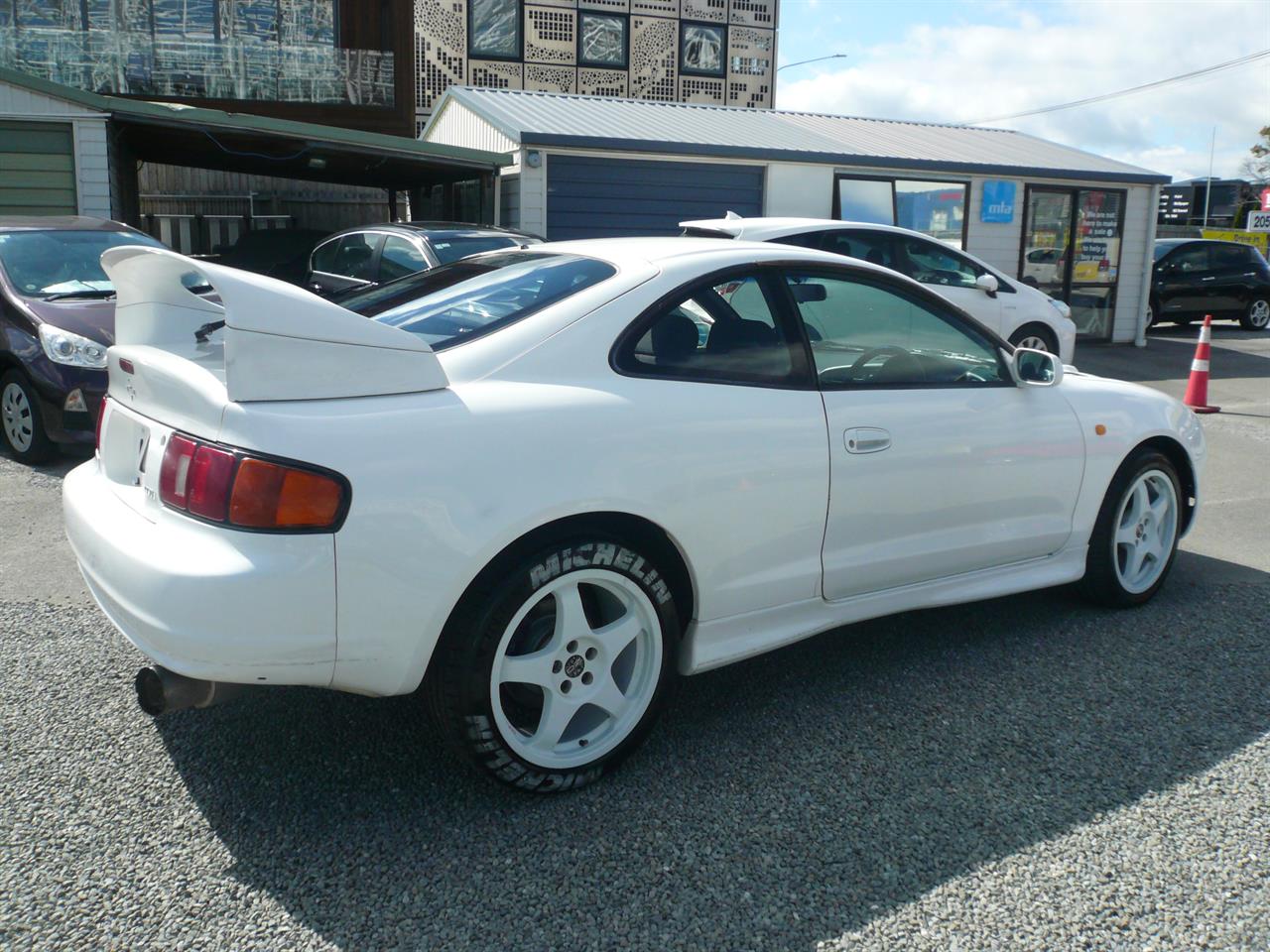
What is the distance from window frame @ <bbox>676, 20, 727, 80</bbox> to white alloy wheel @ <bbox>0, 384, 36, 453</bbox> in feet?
100

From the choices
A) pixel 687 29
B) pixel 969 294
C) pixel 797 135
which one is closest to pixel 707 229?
pixel 969 294

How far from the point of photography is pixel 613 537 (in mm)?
2939

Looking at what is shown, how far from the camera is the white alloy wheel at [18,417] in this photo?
6902mm

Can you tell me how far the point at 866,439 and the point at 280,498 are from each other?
1829 mm

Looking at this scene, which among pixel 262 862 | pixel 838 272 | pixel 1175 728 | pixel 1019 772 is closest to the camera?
pixel 262 862

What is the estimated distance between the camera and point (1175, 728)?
3436mm

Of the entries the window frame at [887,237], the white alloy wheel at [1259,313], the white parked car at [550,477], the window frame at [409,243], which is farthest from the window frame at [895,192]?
the white parked car at [550,477]

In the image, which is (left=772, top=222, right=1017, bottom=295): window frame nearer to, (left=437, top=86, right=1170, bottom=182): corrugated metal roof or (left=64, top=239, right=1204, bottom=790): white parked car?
(left=64, top=239, right=1204, bottom=790): white parked car

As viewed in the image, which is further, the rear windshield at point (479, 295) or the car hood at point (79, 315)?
the car hood at point (79, 315)

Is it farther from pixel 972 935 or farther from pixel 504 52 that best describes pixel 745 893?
pixel 504 52

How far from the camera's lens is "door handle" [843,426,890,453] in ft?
11.2

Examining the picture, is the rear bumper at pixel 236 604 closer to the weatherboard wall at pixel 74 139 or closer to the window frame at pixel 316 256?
the window frame at pixel 316 256

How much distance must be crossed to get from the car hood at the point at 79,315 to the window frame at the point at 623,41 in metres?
28.7

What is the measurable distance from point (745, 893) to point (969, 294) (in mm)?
8730
